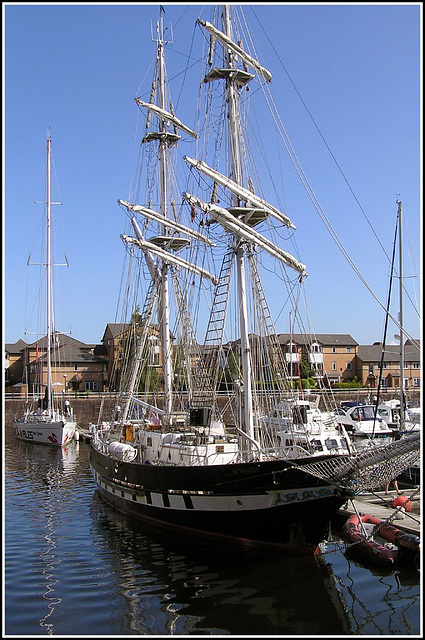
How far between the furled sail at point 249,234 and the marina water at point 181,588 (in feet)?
34.2

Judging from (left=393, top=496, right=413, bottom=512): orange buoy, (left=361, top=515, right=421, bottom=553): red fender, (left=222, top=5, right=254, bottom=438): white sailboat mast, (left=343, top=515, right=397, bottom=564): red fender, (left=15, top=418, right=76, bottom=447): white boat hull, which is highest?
(left=222, top=5, right=254, bottom=438): white sailboat mast

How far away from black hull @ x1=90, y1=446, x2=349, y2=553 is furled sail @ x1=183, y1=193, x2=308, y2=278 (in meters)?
8.47

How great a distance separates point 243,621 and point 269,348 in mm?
11953

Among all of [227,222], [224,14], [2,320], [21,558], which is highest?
[224,14]

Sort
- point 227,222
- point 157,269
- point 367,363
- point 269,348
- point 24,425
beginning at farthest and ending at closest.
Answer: point 367,363, point 24,425, point 157,269, point 269,348, point 227,222

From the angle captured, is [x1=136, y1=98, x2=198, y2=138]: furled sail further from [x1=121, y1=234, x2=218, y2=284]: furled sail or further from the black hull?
the black hull

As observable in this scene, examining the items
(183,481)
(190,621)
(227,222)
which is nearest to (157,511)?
(183,481)

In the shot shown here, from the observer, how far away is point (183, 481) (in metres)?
20.6

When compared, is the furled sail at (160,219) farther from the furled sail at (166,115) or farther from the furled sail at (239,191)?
the furled sail at (239,191)

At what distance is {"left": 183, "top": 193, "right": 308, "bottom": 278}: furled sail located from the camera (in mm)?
22094

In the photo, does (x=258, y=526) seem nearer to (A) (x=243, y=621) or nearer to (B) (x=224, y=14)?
(A) (x=243, y=621)

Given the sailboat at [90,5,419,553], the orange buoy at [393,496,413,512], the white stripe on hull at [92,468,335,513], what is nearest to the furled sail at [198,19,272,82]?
the sailboat at [90,5,419,553]

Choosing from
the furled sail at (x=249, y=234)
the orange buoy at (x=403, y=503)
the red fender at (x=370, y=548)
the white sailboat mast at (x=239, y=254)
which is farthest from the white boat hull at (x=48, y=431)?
the red fender at (x=370, y=548)

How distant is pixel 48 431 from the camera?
2084 inches
